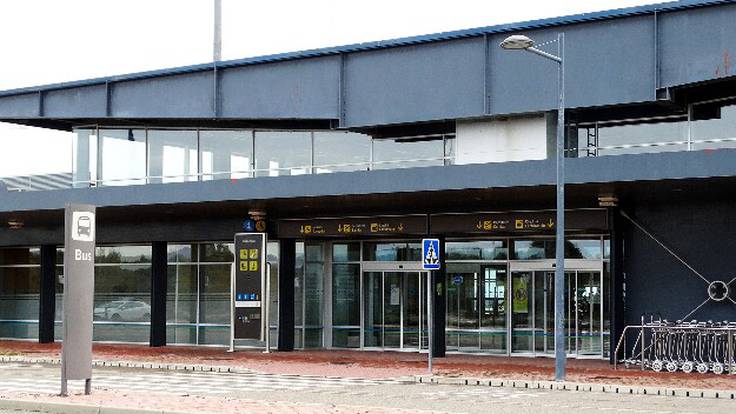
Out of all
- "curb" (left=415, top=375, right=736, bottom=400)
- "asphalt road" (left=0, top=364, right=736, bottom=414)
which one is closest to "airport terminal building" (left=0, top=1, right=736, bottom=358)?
"curb" (left=415, top=375, right=736, bottom=400)

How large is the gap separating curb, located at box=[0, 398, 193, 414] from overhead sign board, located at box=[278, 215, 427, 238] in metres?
14.8

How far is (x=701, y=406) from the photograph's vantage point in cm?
1877

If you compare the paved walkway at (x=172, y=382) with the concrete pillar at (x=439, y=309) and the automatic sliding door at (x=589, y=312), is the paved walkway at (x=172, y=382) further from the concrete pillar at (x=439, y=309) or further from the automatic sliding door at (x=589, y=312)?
the automatic sliding door at (x=589, y=312)

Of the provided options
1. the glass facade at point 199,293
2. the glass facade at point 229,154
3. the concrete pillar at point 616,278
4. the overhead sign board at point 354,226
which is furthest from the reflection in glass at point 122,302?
the concrete pillar at point 616,278

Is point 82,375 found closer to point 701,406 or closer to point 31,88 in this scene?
point 701,406

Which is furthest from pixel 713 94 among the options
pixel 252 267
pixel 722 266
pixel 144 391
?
pixel 144 391

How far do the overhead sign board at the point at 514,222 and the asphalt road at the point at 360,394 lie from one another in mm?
6836

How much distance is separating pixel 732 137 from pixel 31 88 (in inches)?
877

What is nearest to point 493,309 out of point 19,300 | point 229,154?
point 229,154

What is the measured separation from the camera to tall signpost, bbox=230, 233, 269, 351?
31844mm

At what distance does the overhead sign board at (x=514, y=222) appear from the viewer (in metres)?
28.1

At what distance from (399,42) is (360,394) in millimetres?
12750

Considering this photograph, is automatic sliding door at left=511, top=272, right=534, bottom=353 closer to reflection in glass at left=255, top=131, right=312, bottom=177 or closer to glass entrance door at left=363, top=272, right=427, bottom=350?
glass entrance door at left=363, top=272, right=427, bottom=350

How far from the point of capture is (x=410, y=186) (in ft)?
89.9
